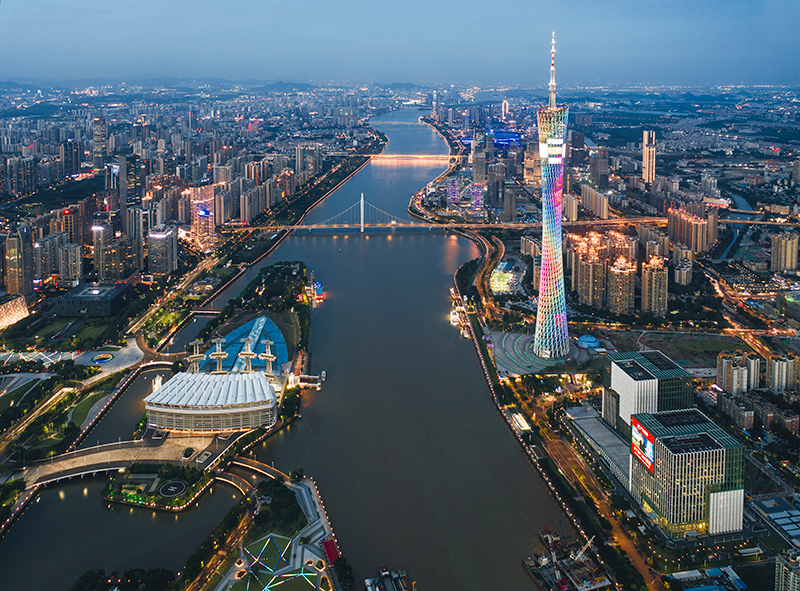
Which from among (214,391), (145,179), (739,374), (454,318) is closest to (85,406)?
(214,391)

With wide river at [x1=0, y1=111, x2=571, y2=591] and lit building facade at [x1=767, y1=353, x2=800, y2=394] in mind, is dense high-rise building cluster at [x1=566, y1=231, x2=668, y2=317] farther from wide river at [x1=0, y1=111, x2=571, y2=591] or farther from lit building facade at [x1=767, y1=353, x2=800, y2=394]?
lit building facade at [x1=767, y1=353, x2=800, y2=394]

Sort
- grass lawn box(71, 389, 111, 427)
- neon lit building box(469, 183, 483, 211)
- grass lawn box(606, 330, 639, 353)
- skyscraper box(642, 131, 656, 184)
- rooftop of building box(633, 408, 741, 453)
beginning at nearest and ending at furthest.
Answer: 1. rooftop of building box(633, 408, 741, 453)
2. grass lawn box(71, 389, 111, 427)
3. grass lawn box(606, 330, 639, 353)
4. neon lit building box(469, 183, 483, 211)
5. skyscraper box(642, 131, 656, 184)

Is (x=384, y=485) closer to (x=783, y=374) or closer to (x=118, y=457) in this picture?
(x=118, y=457)

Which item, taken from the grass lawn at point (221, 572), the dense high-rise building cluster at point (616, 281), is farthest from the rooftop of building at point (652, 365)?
the grass lawn at point (221, 572)

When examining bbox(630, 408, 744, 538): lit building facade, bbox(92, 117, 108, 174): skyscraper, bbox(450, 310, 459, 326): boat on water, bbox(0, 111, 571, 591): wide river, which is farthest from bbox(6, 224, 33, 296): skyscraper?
bbox(92, 117, 108, 174): skyscraper

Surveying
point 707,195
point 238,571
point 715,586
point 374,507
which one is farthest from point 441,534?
point 707,195

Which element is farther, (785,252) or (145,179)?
(145,179)
